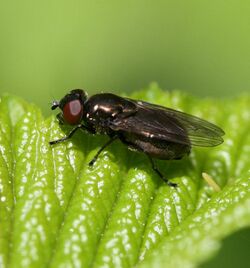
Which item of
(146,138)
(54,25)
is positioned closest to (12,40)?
(54,25)

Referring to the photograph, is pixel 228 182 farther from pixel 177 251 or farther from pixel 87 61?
pixel 87 61

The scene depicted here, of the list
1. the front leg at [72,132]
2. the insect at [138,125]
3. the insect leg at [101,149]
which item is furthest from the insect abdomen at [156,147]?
the front leg at [72,132]

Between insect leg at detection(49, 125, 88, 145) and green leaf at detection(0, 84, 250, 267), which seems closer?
green leaf at detection(0, 84, 250, 267)

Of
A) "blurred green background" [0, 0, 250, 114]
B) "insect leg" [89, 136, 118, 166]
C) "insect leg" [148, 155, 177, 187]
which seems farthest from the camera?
"blurred green background" [0, 0, 250, 114]

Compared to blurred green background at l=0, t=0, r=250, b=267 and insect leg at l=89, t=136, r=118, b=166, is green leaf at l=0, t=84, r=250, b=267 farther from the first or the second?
blurred green background at l=0, t=0, r=250, b=267

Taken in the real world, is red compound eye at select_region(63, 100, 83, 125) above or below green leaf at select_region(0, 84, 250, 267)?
above

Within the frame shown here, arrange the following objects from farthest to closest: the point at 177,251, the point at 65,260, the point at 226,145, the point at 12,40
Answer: the point at 12,40 → the point at 226,145 → the point at 65,260 → the point at 177,251

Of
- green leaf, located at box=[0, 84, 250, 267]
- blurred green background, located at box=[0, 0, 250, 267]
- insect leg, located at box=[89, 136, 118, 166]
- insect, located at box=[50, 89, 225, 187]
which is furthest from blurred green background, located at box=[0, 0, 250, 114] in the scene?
green leaf, located at box=[0, 84, 250, 267]

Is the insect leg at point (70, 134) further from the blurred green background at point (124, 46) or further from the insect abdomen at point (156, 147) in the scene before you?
the blurred green background at point (124, 46)
